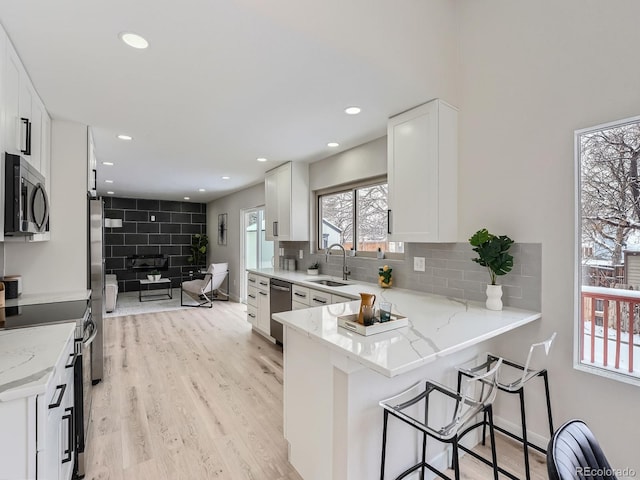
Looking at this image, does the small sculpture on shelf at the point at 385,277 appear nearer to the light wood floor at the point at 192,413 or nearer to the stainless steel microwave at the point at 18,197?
the light wood floor at the point at 192,413

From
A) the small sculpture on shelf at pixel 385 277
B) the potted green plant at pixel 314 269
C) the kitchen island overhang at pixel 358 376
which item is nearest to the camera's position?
the kitchen island overhang at pixel 358 376

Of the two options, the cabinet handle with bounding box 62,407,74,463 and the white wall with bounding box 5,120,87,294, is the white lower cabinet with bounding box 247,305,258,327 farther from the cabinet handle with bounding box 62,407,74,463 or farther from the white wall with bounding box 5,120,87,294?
the cabinet handle with bounding box 62,407,74,463

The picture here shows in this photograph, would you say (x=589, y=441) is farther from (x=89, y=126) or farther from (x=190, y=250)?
(x=190, y=250)

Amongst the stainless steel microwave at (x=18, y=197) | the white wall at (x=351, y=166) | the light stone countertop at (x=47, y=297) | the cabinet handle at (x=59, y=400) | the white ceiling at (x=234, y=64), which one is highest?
the white ceiling at (x=234, y=64)

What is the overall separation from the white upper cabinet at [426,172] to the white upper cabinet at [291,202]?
1869 millimetres

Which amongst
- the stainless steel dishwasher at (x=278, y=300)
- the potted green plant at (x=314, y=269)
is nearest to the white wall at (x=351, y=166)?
the potted green plant at (x=314, y=269)

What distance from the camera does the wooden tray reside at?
1.54 meters

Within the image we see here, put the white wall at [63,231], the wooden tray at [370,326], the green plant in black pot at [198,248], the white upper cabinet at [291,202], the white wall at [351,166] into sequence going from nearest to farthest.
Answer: the wooden tray at [370,326]
the white wall at [63,231]
the white wall at [351,166]
the white upper cabinet at [291,202]
the green plant in black pot at [198,248]

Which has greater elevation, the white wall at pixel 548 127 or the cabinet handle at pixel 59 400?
the white wall at pixel 548 127

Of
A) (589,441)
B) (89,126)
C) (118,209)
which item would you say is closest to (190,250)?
(118,209)

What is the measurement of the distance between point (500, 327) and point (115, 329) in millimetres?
5204

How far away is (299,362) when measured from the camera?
179 centimetres

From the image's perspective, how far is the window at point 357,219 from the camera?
11.2ft

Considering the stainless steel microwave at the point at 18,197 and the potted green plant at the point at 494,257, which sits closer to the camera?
the stainless steel microwave at the point at 18,197
